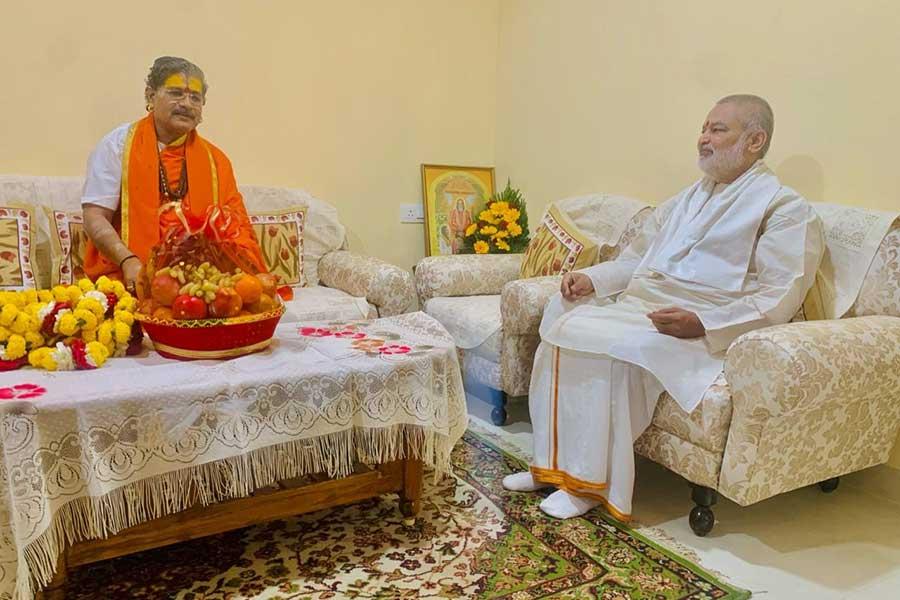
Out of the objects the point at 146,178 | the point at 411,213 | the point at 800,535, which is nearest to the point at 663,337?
the point at 800,535

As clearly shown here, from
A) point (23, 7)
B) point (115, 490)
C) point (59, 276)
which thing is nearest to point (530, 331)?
point (115, 490)

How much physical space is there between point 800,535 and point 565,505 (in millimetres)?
677

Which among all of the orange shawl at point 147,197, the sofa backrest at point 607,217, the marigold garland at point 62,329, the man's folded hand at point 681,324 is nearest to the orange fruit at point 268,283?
the marigold garland at point 62,329

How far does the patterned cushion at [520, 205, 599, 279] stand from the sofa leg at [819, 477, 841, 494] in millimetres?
1142

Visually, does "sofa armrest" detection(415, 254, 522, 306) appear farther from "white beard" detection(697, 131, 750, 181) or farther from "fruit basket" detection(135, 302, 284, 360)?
"fruit basket" detection(135, 302, 284, 360)

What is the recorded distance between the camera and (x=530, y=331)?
7.98ft

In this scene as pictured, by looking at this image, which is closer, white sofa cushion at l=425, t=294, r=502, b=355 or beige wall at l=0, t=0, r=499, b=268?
white sofa cushion at l=425, t=294, r=502, b=355

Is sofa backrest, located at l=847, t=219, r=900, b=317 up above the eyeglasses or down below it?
below

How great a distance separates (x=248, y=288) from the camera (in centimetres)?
167

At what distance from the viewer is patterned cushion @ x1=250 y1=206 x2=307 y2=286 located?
2.92 meters

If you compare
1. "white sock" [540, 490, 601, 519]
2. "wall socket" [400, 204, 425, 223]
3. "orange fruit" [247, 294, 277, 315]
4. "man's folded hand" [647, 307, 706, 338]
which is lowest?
"white sock" [540, 490, 601, 519]

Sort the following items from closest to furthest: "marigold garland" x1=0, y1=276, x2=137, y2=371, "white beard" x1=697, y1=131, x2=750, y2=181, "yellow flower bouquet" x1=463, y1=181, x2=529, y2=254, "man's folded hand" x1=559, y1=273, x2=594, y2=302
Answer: "marigold garland" x1=0, y1=276, x2=137, y2=371
"white beard" x1=697, y1=131, x2=750, y2=181
"man's folded hand" x1=559, y1=273, x2=594, y2=302
"yellow flower bouquet" x1=463, y1=181, x2=529, y2=254

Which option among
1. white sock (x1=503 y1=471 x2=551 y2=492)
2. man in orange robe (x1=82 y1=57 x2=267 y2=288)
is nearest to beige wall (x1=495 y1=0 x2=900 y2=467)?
white sock (x1=503 y1=471 x2=551 y2=492)

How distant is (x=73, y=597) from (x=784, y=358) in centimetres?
178
